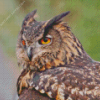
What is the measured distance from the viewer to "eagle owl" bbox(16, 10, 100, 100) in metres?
2.55

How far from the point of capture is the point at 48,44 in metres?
2.98

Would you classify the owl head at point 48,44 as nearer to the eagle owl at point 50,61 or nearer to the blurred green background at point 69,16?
the eagle owl at point 50,61

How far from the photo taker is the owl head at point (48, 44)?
9.70ft

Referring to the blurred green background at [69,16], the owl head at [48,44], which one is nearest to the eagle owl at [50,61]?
the owl head at [48,44]

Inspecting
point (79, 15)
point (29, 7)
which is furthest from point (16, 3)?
point (79, 15)

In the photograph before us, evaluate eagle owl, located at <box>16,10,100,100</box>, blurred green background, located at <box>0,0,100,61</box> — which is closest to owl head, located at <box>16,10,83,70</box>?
eagle owl, located at <box>16,10,100,100</box>

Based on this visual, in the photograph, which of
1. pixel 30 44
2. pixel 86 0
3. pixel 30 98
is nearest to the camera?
pixel 30 98

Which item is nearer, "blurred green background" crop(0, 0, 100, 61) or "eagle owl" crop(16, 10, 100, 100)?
"eagle owl" crop(16, 10, 100, 100)

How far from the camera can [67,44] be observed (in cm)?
305

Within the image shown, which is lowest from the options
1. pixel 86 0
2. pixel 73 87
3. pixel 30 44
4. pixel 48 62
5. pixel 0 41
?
pixel 73 87

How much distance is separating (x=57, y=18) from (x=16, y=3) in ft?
10.5

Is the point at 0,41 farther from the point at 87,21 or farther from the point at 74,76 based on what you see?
the point at 74,76

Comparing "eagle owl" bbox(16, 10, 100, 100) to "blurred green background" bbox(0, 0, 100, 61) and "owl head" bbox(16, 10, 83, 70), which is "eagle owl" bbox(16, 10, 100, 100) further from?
"blurred green background" bbox(0, 0, 100, 61)

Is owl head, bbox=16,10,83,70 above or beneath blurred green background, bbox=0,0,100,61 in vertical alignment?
beneath
